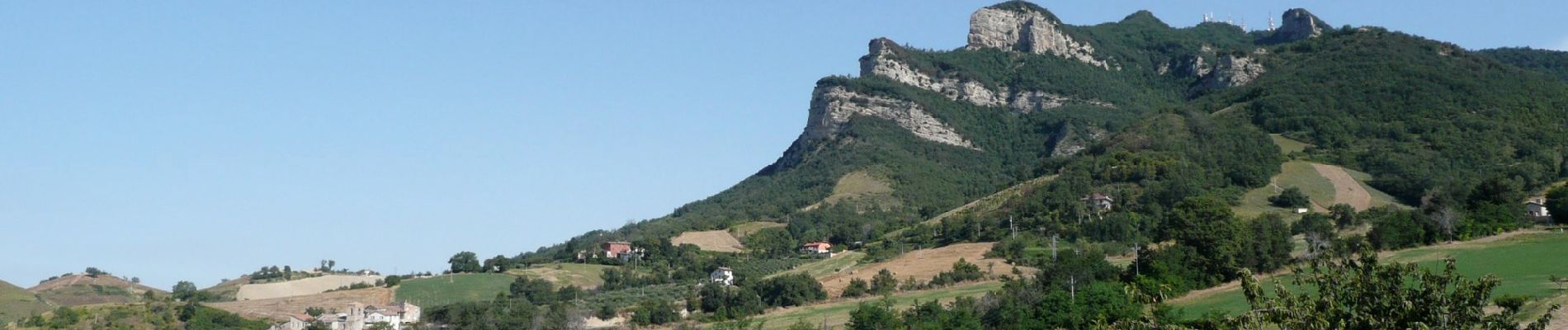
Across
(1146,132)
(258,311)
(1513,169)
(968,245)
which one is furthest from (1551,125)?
(258,311)

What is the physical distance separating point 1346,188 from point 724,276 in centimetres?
4530

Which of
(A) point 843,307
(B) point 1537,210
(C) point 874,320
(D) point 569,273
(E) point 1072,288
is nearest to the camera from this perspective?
(E) point 1072,288

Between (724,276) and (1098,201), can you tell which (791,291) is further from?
(1098,201)

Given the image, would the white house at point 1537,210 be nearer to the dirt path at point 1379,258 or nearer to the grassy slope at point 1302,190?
the dirt path at point 1379,258

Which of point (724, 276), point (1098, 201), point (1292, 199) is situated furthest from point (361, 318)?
point (1292, 199)

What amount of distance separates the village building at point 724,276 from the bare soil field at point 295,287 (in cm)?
3273

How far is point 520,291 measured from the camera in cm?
10550

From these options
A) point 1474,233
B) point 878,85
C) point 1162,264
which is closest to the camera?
point 1162,264

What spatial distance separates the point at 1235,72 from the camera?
182250mm

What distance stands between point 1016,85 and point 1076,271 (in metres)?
129

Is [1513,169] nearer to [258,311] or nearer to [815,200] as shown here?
[815,200]

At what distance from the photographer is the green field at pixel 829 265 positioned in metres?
105

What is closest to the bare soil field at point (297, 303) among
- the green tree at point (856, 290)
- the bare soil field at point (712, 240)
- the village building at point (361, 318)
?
the village building at point (361, 318)

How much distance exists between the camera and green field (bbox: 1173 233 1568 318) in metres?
55.4
